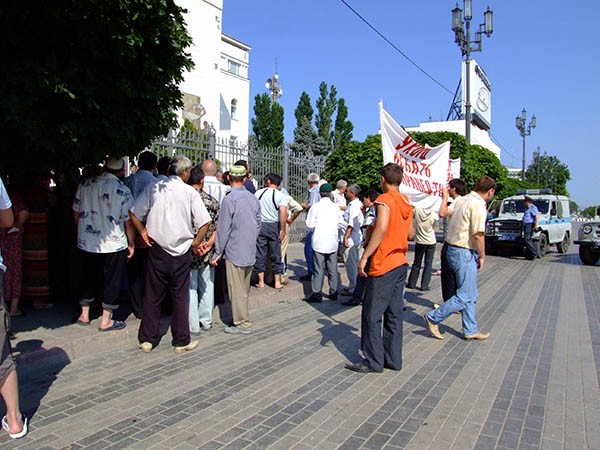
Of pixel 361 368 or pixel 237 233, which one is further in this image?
pixel 237 233

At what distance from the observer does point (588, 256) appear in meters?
14.9

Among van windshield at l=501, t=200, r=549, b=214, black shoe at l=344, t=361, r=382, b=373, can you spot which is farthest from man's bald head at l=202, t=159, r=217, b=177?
van windshield at l=501, t=200, r=549, b=214

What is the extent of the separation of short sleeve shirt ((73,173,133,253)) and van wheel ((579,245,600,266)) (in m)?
14.1

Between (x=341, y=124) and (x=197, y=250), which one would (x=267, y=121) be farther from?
(x=197, y=250)

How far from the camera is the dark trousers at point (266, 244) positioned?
794 cm

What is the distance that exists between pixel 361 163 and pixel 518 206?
647 centimetres

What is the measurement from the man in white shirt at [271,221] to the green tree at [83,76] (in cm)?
314

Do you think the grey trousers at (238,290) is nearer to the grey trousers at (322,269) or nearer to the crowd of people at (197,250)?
the crowd of people at (197,250)

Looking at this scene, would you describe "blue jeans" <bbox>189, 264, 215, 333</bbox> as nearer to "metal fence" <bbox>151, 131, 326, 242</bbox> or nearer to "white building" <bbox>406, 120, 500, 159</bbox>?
"metal fence" <bbox>151, 131, 326, 242</bbox>

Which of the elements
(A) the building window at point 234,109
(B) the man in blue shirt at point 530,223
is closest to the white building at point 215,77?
(A) the building window at point 234,109

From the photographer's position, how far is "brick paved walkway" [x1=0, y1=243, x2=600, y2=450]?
350 cm

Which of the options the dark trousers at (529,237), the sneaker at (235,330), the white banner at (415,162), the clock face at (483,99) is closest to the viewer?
the sneaker at (235,330)

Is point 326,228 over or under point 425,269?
over

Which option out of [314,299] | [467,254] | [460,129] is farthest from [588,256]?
[460,129]
